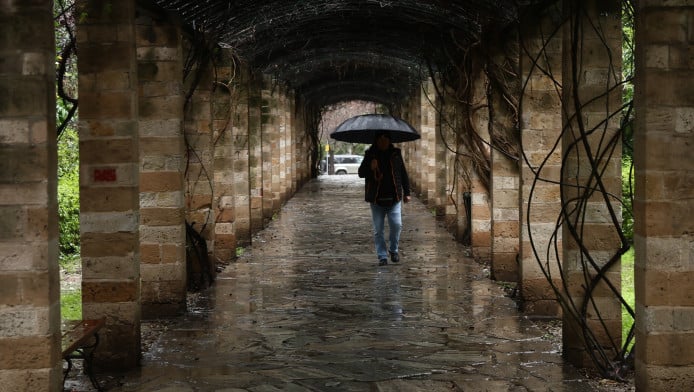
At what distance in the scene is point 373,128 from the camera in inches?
437

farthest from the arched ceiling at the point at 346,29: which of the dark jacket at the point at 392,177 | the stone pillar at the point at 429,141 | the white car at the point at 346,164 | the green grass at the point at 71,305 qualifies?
the white car at the point at 346,164

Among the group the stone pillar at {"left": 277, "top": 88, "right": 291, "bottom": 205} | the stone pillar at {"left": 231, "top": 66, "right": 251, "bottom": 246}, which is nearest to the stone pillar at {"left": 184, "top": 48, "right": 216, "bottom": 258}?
the stone pillar at {"left": 231, "top": 66, "right": 251, "bottom": 246}

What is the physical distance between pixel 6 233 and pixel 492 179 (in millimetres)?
6237

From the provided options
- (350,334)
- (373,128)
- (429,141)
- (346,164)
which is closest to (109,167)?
(350,334)

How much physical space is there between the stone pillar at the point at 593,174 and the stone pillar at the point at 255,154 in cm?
994

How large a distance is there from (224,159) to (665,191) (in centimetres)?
737

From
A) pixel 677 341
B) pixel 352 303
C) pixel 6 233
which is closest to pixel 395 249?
pixel 352 303

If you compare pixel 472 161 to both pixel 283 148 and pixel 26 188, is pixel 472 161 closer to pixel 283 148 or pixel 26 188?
pixel 26 188

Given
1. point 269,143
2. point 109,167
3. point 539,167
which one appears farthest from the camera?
point 269,143

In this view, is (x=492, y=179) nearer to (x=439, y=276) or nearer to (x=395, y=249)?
(x=439, y=276)

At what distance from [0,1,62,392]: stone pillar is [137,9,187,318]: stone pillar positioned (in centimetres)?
332

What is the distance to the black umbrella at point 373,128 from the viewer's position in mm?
11281

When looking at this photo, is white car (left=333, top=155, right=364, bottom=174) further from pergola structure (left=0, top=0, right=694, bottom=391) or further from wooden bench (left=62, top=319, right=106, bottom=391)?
wooden bench (left=62, top=319, right=106, bottom=391)

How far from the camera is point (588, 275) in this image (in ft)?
20.1
